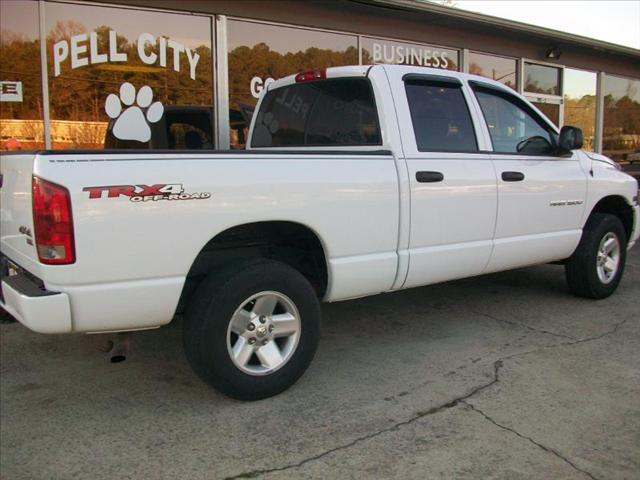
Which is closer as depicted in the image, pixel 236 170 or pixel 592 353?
pixel 236 170

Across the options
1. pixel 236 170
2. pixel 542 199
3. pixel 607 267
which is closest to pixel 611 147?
pixel 607 267

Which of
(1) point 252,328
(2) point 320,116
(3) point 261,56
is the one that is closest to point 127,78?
(3) point 261,56

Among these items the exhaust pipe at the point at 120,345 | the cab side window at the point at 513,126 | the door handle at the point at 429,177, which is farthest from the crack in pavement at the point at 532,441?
the cab side window at the point at 513,126

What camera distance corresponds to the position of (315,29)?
9.12 m

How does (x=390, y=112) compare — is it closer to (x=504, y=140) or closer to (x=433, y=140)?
(x=433, y=140)

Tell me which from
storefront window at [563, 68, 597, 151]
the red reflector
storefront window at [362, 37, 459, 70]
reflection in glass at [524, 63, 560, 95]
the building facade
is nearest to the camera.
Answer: the red reflector

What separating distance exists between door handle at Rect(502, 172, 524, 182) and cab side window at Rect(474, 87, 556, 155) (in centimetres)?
22

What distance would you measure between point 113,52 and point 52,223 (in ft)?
18.1

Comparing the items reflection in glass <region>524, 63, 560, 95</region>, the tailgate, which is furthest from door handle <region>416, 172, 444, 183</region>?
reflection in glass <region>524, 63, 560, 95</region>

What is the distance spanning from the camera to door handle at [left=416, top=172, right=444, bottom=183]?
400 centimetres

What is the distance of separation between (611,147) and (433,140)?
44.1 ft

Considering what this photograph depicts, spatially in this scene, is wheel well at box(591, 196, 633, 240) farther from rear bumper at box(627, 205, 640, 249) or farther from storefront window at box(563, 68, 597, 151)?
storefront window at box(563, 68, 597, 151)

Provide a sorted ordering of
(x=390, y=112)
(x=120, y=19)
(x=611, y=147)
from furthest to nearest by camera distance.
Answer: (x=611, y=147) → (x=120, y=19) → (x=390, y=112)

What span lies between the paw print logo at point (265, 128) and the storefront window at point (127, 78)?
10.6 ft
